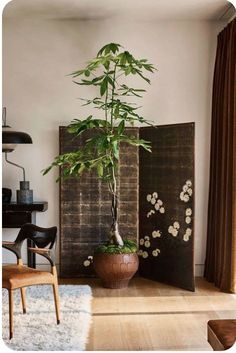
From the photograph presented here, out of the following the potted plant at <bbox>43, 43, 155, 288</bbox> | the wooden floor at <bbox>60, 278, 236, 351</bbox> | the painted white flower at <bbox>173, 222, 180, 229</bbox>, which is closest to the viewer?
the wooden floor at <bbox>60, 278, 236, 351</bbox>

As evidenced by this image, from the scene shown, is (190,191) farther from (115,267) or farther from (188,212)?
(115,267)

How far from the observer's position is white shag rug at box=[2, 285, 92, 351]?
3180 millimetres

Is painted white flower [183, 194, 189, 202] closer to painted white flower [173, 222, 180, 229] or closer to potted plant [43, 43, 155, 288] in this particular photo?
painted white flower [173, 222, 180, 229]

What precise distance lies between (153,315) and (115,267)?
0.77m

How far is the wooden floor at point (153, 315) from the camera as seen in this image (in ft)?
10.9

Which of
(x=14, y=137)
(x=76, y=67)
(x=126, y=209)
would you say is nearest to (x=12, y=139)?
(x=14, y=137)

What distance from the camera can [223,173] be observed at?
15.6ft

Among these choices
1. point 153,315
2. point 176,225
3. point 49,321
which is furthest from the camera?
point 176,225

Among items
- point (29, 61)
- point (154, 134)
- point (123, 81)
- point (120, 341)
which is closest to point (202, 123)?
point (154, 134)

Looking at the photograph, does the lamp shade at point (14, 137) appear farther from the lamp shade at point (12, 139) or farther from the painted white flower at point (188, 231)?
the painted white flower at point (188, 231)

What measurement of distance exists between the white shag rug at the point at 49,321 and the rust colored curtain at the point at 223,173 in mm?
1203

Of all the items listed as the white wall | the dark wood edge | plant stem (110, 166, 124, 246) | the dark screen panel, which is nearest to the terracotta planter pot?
plant stem (110, 166, 124, 246)

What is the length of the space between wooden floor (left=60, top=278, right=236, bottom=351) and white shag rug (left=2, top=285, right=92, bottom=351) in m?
0.09

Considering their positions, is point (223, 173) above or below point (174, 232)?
above
